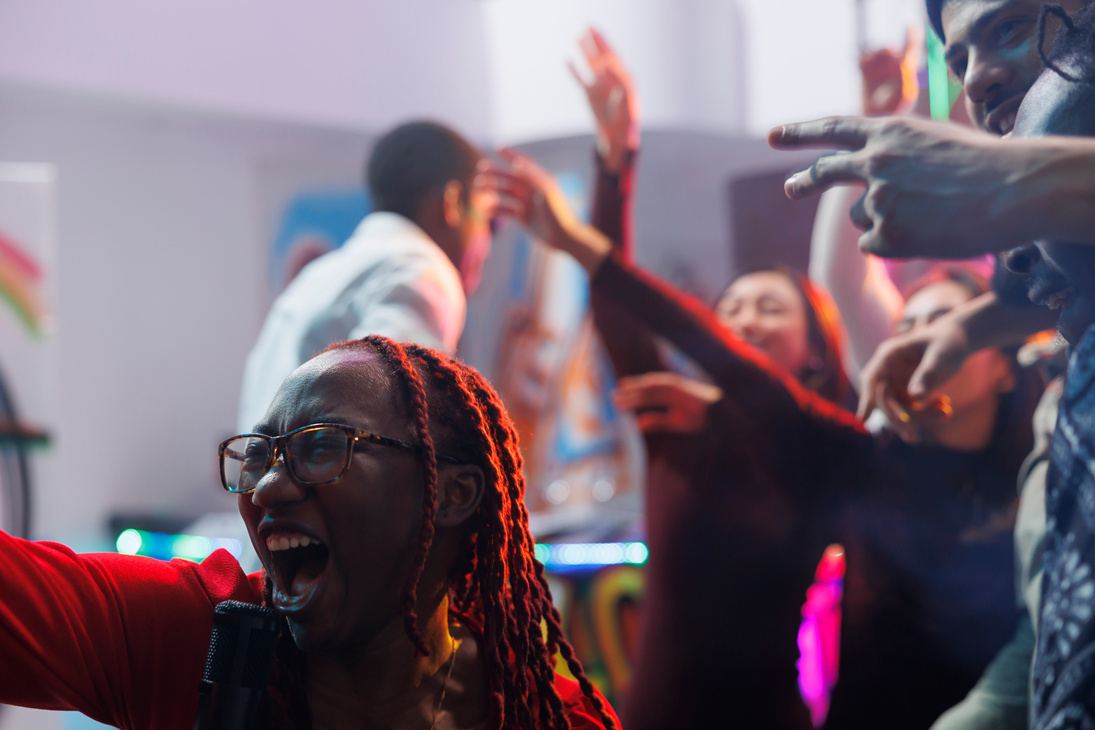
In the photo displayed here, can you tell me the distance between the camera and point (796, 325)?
2551mm

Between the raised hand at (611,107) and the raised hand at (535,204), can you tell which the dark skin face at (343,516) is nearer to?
the raised hand at (535,204)

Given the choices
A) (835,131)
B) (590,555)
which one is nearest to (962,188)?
(835,131)

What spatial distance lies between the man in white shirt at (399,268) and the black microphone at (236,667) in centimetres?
100

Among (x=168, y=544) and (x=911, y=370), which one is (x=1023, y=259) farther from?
(x=168, y=544)

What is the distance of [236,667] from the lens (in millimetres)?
915

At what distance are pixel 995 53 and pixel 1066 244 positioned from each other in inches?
17.5

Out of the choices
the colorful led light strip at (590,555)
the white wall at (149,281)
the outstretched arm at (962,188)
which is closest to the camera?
the outstretched arm at (962,188)

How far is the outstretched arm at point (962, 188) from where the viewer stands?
896mm

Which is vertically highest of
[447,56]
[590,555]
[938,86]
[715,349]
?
[447,56]

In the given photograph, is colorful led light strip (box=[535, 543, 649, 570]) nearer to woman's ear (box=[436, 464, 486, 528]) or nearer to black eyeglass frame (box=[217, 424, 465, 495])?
woman's ear (box=[436, 464, 486, 528])

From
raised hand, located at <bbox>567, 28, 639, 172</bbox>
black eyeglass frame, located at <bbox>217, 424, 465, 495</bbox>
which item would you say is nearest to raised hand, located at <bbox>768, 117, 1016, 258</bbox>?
black eyeglass frame, located at <bbox>217, 424, 465, 495</bbox>

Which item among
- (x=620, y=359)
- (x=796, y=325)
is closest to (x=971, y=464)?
(x=796, y=325)

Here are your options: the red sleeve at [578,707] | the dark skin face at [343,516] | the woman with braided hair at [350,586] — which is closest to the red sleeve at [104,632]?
the woman with braided hair at [350,586]

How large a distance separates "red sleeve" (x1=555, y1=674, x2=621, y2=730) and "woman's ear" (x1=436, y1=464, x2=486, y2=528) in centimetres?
26
